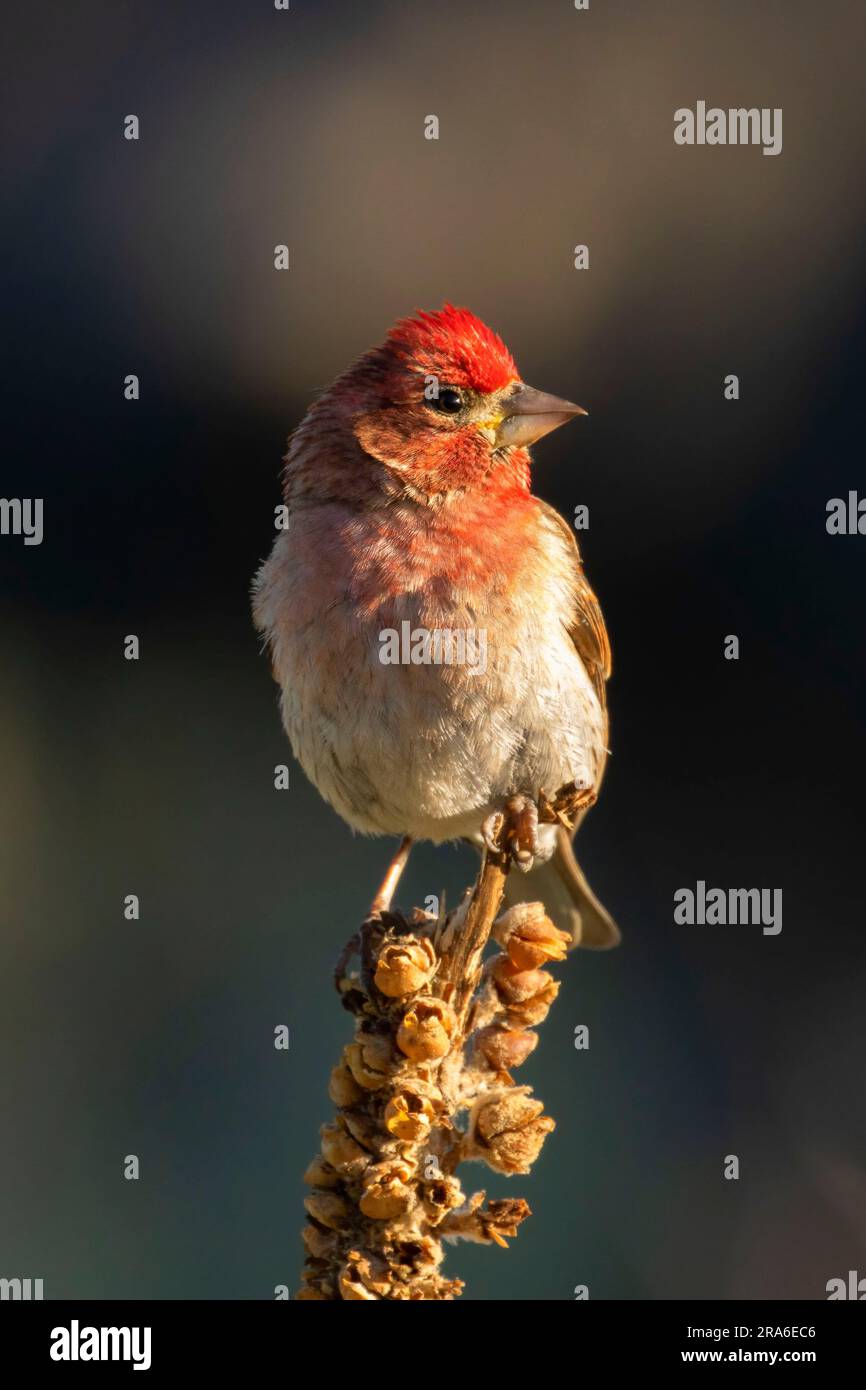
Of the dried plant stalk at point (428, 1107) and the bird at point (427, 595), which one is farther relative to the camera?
the bird at point (427, 595)

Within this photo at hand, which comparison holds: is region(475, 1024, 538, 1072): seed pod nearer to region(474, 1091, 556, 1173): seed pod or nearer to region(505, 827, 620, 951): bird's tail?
region(474, 1091, 556, 1173): seed pod

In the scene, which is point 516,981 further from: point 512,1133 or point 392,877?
point 392,877

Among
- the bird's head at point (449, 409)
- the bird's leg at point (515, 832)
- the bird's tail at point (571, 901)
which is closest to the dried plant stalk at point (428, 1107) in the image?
the bird's leg at point (515, 832)

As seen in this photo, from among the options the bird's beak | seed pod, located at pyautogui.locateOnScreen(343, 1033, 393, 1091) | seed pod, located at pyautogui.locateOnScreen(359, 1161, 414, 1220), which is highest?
the bird's beak

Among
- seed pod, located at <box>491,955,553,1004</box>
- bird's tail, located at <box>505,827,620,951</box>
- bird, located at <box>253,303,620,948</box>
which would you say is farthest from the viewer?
bird's tail, located at <box>505,827,620,951</box>

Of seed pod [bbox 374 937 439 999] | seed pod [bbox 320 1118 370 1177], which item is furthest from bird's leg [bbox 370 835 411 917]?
seed pod [bbox 320 1118 370 1177]

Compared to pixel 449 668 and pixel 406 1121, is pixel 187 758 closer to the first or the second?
pixel 449 668

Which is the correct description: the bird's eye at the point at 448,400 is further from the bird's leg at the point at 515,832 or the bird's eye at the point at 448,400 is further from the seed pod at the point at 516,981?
the seed pod at the point at 516,981

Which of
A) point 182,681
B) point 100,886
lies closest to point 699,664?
point 182,681
